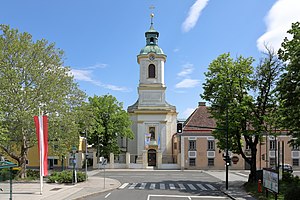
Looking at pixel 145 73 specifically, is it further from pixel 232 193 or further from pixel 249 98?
pixel 232 193

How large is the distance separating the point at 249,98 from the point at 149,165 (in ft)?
111

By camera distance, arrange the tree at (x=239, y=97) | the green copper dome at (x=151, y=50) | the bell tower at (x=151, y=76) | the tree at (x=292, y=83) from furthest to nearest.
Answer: the green copper dome at (x=151, y=50) < the bell tower at (x=151, y=76) < the tree at (x=239, y=97) < the tree at (x=292, y=83)

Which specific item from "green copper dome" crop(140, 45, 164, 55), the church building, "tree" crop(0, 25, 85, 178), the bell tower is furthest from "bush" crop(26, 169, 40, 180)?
"green copper dome" crop(140, 45, 164, 55)

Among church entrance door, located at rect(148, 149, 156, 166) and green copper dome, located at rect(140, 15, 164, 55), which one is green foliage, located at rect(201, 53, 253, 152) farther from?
green copper dome, located at rect(140, 15, 164, 55)

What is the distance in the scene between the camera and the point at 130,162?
63.5 metres

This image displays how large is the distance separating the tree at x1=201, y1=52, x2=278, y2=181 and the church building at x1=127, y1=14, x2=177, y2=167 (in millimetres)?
29148

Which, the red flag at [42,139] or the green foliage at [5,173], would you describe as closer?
the red flag at [42,139]

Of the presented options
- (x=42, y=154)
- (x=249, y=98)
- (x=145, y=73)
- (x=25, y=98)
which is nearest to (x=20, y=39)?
(x=25, y=98)

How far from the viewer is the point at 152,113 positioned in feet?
209

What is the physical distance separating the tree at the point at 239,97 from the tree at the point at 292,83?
6485 mm

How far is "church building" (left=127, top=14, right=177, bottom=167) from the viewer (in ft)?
208

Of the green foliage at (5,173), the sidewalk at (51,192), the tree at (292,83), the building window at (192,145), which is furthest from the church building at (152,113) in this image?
the tree at (292,83)

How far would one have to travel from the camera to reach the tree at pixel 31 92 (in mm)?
31047

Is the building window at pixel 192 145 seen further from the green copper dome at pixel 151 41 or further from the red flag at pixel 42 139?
the red flag at pixel 42 139
